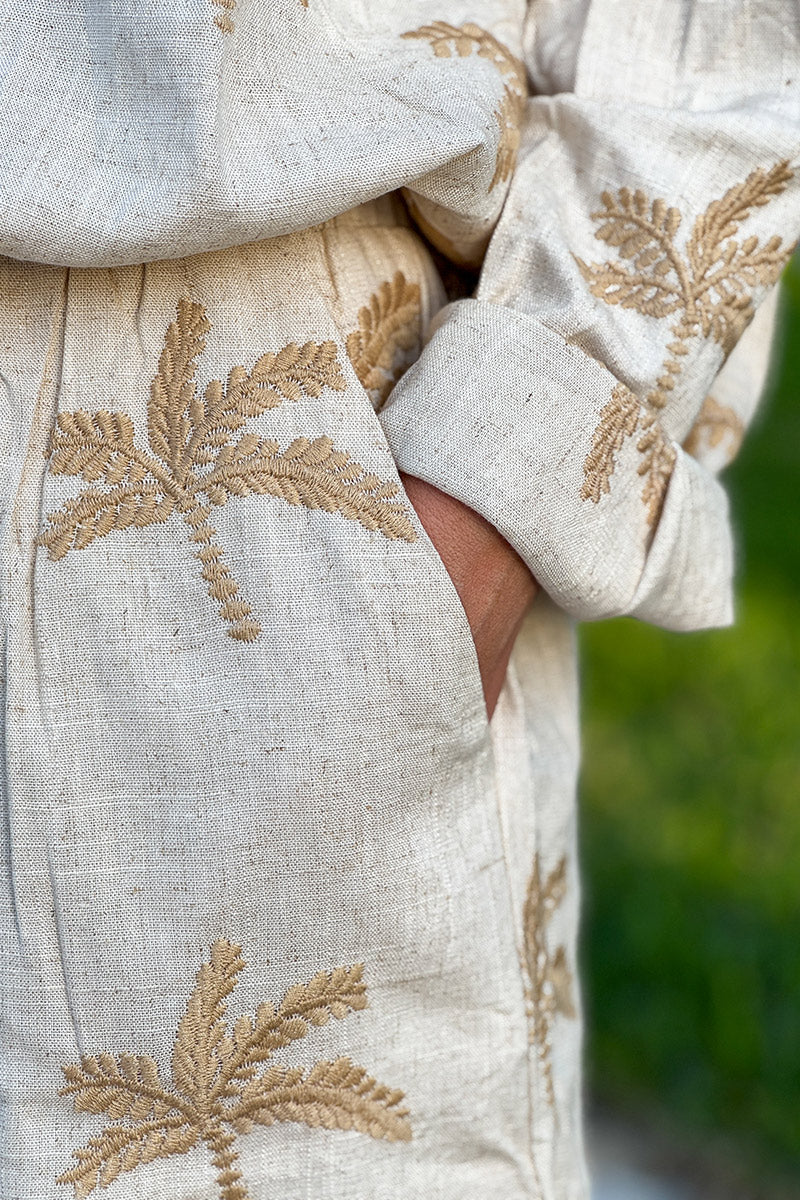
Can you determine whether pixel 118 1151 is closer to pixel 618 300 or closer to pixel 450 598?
pixel 450 598

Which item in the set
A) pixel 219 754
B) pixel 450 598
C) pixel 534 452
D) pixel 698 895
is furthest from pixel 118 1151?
pixel 698 895

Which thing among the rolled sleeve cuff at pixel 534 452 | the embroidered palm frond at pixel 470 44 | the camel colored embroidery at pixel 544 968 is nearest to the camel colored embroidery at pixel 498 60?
the embroidered palm frond at pixel 470 44

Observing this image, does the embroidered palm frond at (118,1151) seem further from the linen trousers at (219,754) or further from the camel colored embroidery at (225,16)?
the camel colored embroidery at (225,16)

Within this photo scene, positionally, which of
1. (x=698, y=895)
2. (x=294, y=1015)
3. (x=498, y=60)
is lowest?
(x=698, y=895)

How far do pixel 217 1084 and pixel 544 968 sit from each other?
293 mm

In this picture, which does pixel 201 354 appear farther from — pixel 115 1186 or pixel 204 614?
pixel 115 1186

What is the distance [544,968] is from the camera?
93 cm

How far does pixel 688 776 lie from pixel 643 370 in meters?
1.94

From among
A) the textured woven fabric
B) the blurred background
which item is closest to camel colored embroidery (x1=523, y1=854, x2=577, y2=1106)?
the textured woven fabric

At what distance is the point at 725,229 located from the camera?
34.3 inches

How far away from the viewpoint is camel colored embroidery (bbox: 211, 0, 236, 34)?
712 mm

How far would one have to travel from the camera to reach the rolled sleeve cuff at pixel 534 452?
0.79 meters

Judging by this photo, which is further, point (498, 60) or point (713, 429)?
point (713, 429)

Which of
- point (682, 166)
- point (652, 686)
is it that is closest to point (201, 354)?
point (682, 166)
